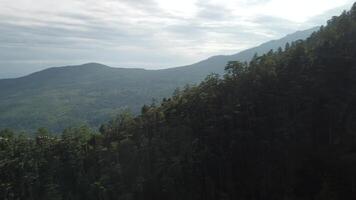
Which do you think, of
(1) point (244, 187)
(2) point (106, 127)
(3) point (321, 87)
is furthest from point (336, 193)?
(2) point (106, 127)

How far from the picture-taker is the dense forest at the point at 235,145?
69375mm

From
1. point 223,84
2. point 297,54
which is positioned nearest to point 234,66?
point 223,84

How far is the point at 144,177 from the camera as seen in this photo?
78438 millimetres

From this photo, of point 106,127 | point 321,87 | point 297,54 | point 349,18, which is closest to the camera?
point 321,87

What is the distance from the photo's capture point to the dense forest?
6938 centimetres

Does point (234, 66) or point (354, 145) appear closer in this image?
point (354, 145)

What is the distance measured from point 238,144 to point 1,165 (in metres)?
44.8

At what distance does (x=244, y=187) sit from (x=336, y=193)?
14589mm

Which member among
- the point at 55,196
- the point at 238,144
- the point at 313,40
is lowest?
the point at 55,196

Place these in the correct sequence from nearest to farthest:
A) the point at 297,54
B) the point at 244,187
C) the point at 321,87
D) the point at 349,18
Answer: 1. the point at 244,187
2. the point at 321,87
3. the point at 297,54
4. the point at 349,18

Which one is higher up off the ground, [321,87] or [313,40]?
[313,40]

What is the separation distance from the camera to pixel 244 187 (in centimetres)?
7175

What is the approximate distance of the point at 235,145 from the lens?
7656 centimetres

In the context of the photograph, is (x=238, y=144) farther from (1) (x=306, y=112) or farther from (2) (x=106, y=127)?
(2) (x=106, y=127)
